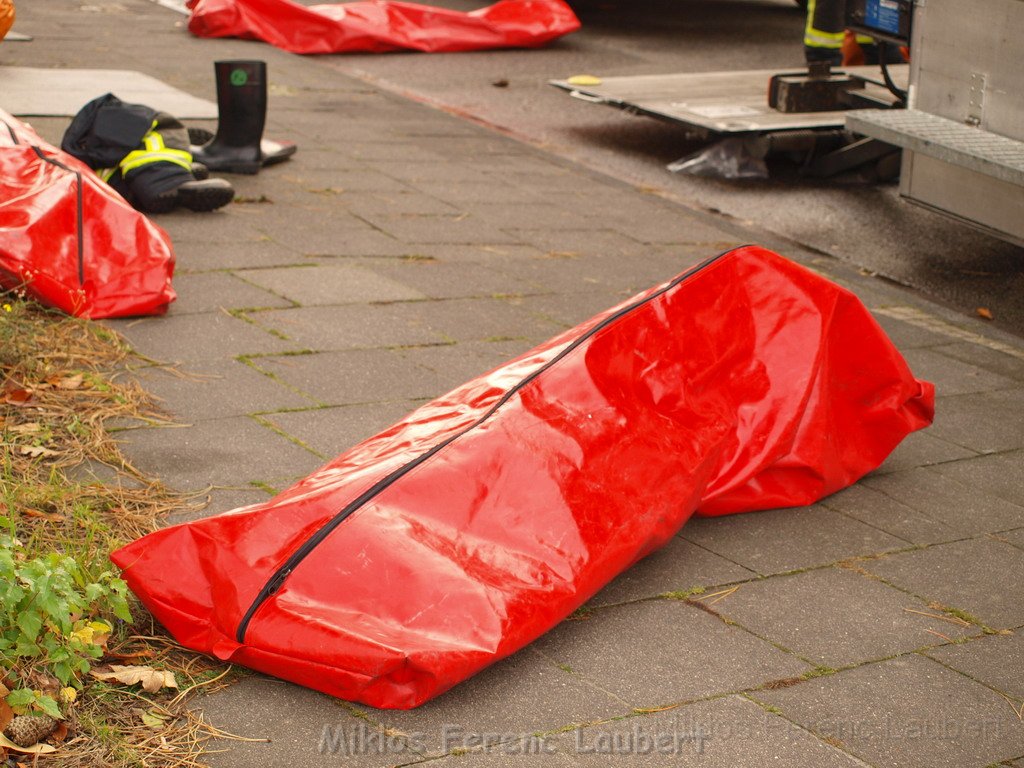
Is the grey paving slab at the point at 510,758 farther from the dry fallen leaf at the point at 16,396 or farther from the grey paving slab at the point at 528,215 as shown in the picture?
the grey paving slab at the point at 528,215

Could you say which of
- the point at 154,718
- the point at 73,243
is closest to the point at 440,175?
the point at 73,243

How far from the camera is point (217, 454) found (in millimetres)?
3541

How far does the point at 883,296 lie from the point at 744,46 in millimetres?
6911

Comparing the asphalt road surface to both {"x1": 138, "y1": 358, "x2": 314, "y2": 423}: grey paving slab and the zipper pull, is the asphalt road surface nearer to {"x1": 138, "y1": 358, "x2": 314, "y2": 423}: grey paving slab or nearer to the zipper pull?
{"x1": 138, "y1": 358, "x2": 314, "y2": 423}: grey paving slab

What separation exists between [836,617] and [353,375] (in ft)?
6.10

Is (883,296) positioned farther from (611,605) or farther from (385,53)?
(385,53)

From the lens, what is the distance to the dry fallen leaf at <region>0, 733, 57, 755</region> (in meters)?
2.17

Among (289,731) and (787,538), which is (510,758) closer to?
(289,731)

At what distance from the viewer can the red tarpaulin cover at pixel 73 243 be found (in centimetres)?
432

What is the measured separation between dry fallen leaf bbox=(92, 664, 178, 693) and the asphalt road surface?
13.7ft

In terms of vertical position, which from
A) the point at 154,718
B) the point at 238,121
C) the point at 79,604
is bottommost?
the point at 154,718

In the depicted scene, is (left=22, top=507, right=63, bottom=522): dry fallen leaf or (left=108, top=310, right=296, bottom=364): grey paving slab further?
(left=108, top=310, right=296, bottom=364): grey paving slab

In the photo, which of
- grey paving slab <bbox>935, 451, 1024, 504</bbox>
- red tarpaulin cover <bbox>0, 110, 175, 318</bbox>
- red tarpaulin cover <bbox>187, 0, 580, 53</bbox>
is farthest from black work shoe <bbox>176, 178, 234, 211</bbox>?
red tarpaulin cover <bbox>187, 0, 580, 53</bbox>

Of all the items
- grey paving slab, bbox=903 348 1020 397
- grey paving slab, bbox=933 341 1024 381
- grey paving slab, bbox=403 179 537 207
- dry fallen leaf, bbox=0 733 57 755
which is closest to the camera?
dry fallen leaf, bbox=0 733 57 755
